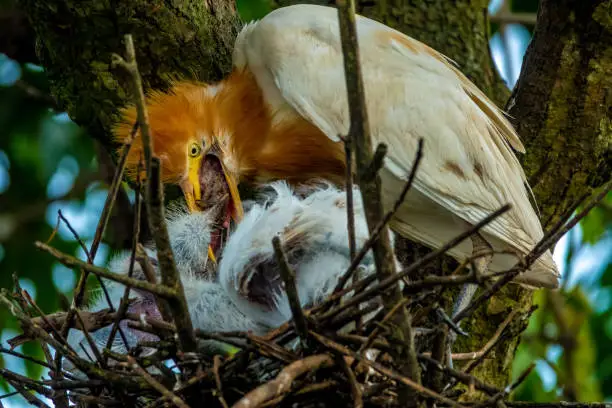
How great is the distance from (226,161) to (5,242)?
158 cm

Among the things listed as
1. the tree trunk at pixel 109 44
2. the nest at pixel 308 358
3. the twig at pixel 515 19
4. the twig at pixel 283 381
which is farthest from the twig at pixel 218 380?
the twig at pixel 515 19

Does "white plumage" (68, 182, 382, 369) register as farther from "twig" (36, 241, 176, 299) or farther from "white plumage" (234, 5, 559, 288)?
"twig" (36, 241, 176, 299)

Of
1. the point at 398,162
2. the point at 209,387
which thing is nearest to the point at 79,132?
the point at 398,162

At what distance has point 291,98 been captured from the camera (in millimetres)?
2889

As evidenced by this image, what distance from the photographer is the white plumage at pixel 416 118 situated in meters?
2.82

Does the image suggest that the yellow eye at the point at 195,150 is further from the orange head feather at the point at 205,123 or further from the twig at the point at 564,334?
the twig at the point at 564,334

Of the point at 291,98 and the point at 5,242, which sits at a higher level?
the point at 291,98

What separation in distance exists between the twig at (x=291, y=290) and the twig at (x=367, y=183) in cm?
16

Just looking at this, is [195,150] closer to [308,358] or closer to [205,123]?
[205,123]

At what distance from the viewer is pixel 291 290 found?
1812mm

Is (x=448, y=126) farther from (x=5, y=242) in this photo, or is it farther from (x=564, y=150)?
(x=5, y=242)

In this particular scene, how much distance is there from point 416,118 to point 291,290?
125cm

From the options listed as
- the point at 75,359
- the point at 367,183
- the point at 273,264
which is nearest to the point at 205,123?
the point at 273,264

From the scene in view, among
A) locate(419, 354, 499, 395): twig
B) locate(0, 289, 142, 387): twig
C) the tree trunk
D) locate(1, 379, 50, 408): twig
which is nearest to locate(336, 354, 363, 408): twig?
locate(419, 354, 499, 395): twig
